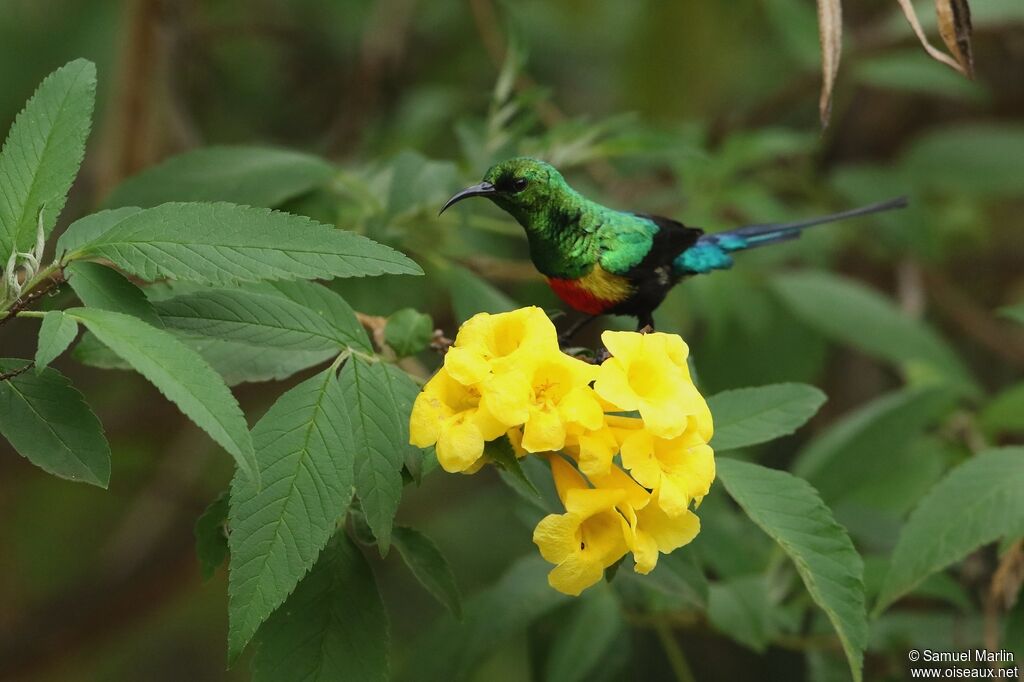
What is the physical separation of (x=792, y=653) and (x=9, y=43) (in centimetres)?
385

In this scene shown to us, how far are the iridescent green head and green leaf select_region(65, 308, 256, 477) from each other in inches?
29.2

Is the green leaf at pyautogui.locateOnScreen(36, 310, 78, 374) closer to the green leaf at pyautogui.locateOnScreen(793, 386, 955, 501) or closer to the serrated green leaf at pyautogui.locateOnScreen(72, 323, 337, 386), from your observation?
the serrated green leaf at pyautogui.locateOnScreen(72, 323, 337, 386)

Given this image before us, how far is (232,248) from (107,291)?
17cm

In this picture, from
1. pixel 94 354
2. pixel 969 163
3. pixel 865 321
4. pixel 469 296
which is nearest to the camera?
pixel 94 354

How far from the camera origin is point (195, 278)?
4.29 ft

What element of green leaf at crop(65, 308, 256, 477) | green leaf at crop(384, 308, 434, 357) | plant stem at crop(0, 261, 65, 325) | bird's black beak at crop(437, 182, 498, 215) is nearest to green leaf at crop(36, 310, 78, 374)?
green leaf at crop(65, 308, 256, 477)

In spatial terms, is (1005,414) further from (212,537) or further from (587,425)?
(212,537)

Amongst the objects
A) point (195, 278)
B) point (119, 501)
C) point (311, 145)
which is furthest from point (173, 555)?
point (195, 278)

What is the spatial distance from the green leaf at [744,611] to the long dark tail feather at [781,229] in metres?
0.72

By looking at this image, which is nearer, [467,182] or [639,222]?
[639,222]

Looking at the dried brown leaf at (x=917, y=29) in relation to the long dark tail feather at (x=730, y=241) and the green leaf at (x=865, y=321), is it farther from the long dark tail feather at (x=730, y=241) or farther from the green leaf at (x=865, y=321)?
the green leaf at (x=865, y=321)

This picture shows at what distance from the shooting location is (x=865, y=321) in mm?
3432

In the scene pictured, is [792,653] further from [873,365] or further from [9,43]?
[9,43]

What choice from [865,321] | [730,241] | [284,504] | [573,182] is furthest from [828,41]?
[865,321]
